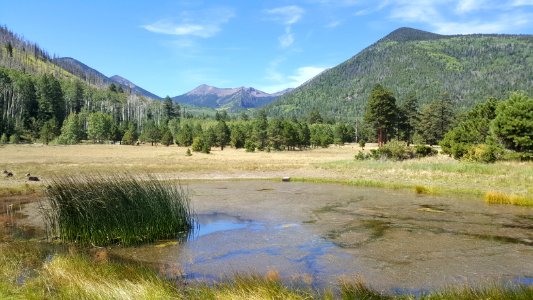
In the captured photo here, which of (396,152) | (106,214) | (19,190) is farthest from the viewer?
(396,152)

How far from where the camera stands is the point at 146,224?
51.5 feet

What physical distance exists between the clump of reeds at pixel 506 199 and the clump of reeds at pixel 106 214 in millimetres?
17980

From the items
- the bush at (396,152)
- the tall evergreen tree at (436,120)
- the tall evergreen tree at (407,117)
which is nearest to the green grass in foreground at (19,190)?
the bush at (396,152)

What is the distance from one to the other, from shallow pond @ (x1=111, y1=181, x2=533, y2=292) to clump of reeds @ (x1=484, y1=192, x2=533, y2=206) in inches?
38.1

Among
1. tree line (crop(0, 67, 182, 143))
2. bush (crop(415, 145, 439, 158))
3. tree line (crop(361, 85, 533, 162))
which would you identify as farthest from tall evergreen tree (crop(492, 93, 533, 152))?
tree line (crop(0, 67, 182, 143))

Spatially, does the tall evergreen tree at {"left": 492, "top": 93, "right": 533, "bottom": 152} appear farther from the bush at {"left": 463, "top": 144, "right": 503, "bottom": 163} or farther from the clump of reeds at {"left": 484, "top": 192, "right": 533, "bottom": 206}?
the clump of reeds at {"left": 484, "top": 192, "right": 533, "bottom": 206}

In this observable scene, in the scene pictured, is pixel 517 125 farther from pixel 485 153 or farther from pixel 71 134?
pixel 71 134

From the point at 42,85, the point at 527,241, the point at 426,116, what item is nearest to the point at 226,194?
the point at 527,241

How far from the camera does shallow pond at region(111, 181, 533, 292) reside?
11.5m

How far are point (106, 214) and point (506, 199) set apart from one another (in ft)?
67.9

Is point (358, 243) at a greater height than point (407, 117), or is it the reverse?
point (407, 117)

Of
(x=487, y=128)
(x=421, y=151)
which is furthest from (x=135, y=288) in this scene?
(x=487, y=128)

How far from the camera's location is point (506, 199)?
2370 cm

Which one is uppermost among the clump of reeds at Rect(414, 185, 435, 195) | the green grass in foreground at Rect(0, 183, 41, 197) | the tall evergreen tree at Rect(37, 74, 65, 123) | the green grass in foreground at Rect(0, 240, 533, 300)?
the tall evergreen tree at Rect(37, 74, 65, 123)
